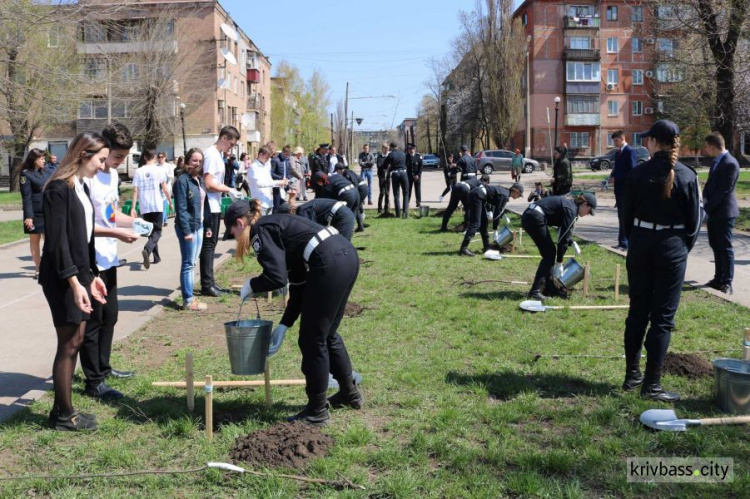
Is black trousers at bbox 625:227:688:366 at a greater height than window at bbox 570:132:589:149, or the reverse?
window at bbox 570:132:589:149

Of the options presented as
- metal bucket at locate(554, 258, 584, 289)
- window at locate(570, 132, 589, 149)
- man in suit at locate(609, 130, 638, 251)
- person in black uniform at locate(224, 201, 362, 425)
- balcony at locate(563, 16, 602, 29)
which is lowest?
metal bucket at locate(554, 258, 584, 289)

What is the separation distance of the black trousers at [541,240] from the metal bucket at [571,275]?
0.61 ft

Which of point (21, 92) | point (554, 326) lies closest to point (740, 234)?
point (554, 326)

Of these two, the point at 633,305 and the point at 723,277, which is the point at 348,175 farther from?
the point at 633,305

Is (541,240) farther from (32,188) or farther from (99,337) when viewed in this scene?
(32,188)

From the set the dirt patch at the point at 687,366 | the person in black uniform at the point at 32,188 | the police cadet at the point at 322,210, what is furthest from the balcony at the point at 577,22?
the dirt patch at the point at 687,366

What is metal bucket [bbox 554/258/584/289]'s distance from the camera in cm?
Answer: 888

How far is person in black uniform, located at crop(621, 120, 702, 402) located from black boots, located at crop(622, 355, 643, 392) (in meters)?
0.15

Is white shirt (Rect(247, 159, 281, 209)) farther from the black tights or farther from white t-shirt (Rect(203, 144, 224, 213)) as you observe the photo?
the black tights

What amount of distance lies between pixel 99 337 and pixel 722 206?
7.78 metres

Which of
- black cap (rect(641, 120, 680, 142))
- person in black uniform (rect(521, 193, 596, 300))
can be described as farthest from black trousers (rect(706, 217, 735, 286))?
black cap (rect(641, 120, 680, 142))

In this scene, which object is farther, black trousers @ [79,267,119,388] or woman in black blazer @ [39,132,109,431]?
black trousers @ [79,267,119,388]

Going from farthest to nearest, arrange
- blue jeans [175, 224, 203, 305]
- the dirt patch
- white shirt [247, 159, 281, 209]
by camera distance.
→ white shirt [247, 159, 281, 209] → blue jeans [175, 224, 203, 305] → the dirt patch

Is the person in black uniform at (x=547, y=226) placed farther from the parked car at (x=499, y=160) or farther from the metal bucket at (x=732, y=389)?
the parked car at (x=499, y=160)
